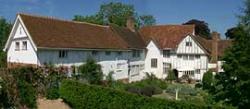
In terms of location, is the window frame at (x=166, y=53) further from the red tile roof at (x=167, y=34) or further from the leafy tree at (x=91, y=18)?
the leafy tree at (x=91, y=18)

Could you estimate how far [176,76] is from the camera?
63.1 meters

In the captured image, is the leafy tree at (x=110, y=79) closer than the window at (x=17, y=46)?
No

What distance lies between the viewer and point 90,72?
45062mm

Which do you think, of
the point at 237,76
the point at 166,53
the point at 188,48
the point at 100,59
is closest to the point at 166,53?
the point at 166,53

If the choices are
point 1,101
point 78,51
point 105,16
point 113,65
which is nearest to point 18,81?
point 1,101

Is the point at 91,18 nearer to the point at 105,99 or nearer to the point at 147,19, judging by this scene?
the point at 147,19

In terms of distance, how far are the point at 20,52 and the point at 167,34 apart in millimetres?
28255

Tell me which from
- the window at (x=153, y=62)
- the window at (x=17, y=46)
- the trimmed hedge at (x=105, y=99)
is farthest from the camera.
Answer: the window at (x=153, y=62)

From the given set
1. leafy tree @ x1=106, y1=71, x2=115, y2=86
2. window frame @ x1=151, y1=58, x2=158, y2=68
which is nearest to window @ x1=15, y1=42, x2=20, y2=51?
leafy tree @ x1=106, y1=71, x2=115, y2=86

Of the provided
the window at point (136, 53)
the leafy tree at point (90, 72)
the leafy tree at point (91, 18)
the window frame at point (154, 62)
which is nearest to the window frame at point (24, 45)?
the leafy tree at point (90, 72)

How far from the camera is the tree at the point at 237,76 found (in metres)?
20.5

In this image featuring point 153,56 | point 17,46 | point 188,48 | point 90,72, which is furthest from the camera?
point 153,56

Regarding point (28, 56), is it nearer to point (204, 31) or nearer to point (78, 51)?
point (78, 51)

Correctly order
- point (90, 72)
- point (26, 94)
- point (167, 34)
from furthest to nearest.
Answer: point (167, 34)
point (90, 72)
point (26, 94)
